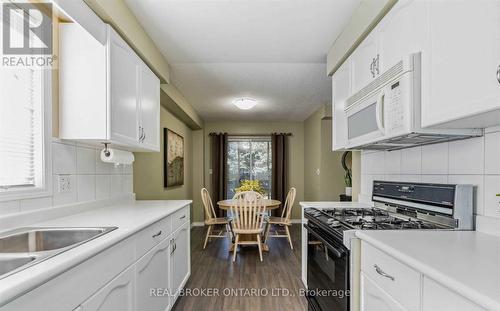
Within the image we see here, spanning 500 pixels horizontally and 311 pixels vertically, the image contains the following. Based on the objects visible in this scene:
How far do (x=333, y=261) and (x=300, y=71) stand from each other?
7.20 feet

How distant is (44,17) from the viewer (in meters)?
1.55

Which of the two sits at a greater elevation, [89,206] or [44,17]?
[44,17]

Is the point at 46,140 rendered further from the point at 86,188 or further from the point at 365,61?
the point at 365,61

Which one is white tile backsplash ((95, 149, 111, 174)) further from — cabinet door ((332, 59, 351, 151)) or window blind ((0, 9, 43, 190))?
cabinet door ((332, 59, 351, 151))

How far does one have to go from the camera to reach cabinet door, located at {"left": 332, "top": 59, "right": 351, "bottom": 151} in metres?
2.14

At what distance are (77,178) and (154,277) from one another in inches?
34.0

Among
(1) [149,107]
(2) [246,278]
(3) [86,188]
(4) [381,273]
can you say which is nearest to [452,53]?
(4) [381,273]

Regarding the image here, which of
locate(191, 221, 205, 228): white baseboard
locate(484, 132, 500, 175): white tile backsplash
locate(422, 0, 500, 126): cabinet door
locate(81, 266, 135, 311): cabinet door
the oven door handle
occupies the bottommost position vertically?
locate(191, 221, 205, 228): white baseboard

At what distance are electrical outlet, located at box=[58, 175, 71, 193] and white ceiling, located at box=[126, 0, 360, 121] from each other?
1.25 metres

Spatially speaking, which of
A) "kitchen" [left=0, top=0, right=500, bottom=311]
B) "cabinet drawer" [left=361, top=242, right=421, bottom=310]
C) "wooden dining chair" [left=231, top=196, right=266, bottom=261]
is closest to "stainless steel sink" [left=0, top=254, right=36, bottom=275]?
"kitchen" [left=0, top=0, right=500, bottom=311]

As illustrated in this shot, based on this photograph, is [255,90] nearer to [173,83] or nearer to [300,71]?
[300,71]

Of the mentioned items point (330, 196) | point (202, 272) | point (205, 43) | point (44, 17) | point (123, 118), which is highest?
point (205, 43)

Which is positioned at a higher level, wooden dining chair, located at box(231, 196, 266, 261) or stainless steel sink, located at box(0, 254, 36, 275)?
stainless steel sink, located at box(0, 254, 36, 275)

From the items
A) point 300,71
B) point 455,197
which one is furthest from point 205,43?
point 455,197
